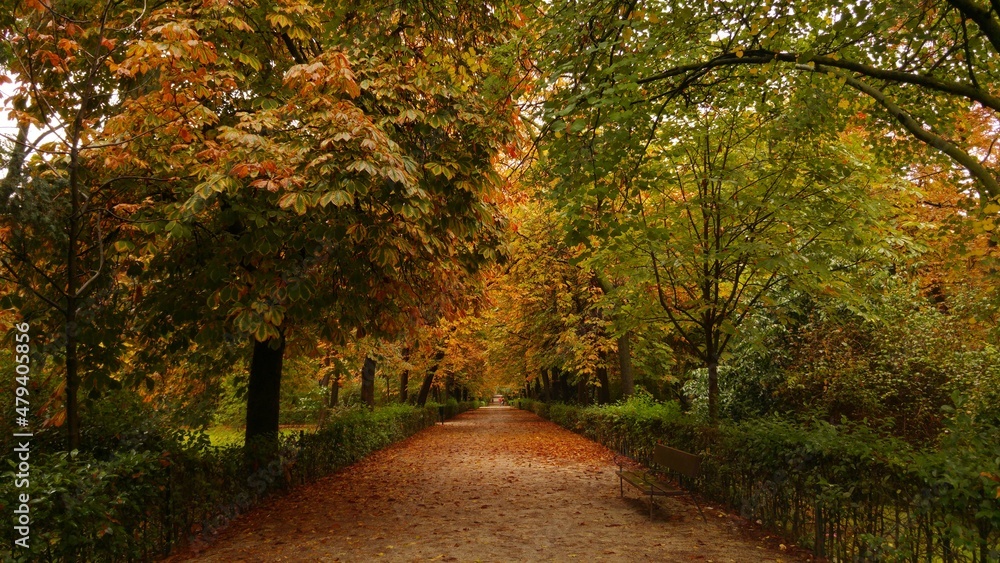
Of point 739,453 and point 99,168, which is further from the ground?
point 99,168

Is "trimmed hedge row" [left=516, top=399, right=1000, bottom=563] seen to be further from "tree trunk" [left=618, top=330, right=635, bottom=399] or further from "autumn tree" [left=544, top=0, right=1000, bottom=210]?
"tree trunk" [left=618, top=330, right=635, bottom=399]

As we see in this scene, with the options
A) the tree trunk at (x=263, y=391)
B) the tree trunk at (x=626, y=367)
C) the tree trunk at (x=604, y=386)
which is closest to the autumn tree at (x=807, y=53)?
the tree trunk at (x=263, y=391)

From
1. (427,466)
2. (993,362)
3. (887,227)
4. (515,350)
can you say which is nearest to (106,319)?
(427,466)

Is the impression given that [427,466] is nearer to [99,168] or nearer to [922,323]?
[99,168]

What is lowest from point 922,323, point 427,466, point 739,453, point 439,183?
point 427,466

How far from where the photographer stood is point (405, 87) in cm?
707

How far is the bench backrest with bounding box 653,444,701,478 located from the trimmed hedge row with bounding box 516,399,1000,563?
0.58 metres

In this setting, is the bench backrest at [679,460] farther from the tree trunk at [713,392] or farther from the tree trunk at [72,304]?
the tree trunk at [72,304]

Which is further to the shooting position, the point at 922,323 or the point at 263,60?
the point at 922,323

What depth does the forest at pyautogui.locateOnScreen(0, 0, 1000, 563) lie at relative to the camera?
4949 mm

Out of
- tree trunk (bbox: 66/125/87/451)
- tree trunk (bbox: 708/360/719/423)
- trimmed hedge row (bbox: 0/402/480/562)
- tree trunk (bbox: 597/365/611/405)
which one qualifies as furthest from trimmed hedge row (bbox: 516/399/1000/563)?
tree trunk (bbox: 597/365/611/405)

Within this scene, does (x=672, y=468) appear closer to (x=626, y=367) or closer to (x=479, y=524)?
(x=479, y=524)

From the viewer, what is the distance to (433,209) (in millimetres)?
6789

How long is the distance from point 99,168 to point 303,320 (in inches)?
112
